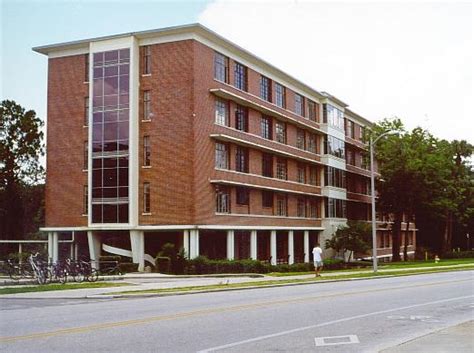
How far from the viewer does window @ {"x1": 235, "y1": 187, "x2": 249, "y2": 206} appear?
4809 centimetres

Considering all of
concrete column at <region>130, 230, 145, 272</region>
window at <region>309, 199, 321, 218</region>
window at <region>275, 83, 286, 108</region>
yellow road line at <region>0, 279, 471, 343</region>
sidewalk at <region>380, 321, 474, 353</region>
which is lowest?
yellow road line at <region>0, 279, 471, 343</region>

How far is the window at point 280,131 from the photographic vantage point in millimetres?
55344

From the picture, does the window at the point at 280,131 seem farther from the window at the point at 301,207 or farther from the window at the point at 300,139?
the window at the point at 301,207

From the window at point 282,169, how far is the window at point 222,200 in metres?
9.53

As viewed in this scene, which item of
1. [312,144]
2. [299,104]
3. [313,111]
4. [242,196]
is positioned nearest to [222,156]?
[242,196]

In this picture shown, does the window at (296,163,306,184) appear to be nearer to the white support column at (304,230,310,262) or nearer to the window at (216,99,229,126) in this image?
the white support column at (304,230,310,262)

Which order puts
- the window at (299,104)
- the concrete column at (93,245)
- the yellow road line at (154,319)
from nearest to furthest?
the yellow road line at (154,319)
the concrete column at (93,245)
the window at (299,104)

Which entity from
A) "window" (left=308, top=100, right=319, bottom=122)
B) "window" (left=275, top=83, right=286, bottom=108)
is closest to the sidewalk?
"window" (left=275, top=83, right=286, bottom=108)

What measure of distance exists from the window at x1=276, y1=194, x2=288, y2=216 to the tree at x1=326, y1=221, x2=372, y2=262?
18.2ft

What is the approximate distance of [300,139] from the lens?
60.2 m

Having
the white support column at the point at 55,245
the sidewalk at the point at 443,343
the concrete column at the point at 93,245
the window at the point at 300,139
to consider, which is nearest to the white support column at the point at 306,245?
the window at the point at 300,139

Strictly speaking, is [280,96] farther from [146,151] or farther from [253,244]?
[146,151]

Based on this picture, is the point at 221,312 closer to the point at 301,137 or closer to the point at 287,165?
the point at 287,165

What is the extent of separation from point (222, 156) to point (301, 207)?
15.1 meters
